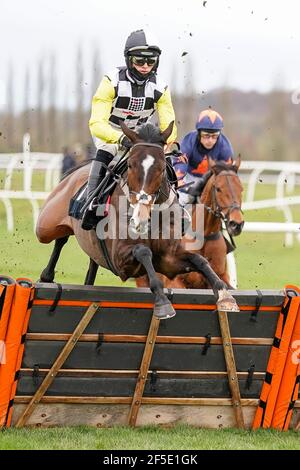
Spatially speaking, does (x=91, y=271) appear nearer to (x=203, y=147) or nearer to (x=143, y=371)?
(x=203, y=147)

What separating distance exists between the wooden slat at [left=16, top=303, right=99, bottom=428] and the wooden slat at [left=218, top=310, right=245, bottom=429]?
783 millimetres

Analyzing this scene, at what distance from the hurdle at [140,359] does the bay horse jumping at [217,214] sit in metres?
1.85

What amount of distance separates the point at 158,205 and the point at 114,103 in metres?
0.99

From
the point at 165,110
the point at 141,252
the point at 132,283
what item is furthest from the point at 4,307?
the point at 132,283

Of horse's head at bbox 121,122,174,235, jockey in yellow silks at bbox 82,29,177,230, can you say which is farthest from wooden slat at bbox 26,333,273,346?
jockey in yellow silks at bbox 82,29,177,230

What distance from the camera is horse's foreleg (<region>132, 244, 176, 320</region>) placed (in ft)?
17.6

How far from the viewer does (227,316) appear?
5.60m

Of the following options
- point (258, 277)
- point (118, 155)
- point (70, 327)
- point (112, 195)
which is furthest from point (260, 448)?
point (258, 277)

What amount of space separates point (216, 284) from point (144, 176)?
0.79m

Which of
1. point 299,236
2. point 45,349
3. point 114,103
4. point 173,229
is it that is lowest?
point 299,236

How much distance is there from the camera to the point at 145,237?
6195 millimetres

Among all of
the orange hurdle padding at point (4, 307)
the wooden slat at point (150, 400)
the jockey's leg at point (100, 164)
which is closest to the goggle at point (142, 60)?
the jockey's leg at point (100, 164)

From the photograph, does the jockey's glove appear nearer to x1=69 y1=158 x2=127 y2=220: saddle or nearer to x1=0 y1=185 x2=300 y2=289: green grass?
x1=69 y1=158 x2=127 y2=220: saddle
